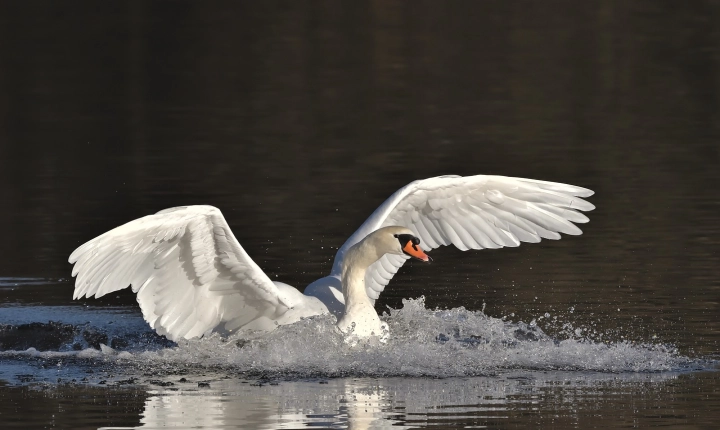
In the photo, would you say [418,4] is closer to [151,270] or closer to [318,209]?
[318,209]

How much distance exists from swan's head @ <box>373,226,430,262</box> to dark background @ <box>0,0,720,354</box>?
1592mm

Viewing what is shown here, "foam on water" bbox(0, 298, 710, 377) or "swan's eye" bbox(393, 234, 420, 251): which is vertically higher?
"swan's eye" bbox(393, 234, 420, 251)

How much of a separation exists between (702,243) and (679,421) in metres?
6.08

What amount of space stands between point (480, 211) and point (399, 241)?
1385 mm

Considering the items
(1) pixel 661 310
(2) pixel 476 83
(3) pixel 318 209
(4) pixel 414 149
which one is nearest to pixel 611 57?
(2) pixel 476 83

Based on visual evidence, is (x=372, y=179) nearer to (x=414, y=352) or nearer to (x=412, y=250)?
(x=412, y=250)

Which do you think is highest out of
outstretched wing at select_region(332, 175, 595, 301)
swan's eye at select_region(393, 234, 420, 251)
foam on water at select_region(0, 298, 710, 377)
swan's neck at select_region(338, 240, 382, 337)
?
outstretched wing at select_region(332, 175, 595, 301)

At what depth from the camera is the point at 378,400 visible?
28.3 ft

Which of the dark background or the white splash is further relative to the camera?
the dark background

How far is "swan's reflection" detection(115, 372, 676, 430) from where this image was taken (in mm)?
8047

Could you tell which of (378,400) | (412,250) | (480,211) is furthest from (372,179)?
(378,400)

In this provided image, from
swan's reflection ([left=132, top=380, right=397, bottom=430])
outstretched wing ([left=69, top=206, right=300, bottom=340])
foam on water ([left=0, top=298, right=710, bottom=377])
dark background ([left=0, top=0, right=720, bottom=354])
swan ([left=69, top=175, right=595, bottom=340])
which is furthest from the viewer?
dark background ([left=0, top=0, right=720, bottom=354])

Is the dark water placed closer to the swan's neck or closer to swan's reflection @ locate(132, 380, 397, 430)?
swan's reflection @ locate(132, 380, 397, 430)

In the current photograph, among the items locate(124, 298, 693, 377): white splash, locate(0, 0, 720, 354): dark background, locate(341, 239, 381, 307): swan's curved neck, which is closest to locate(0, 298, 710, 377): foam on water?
locate(124, 298, 693, 377): white splash
